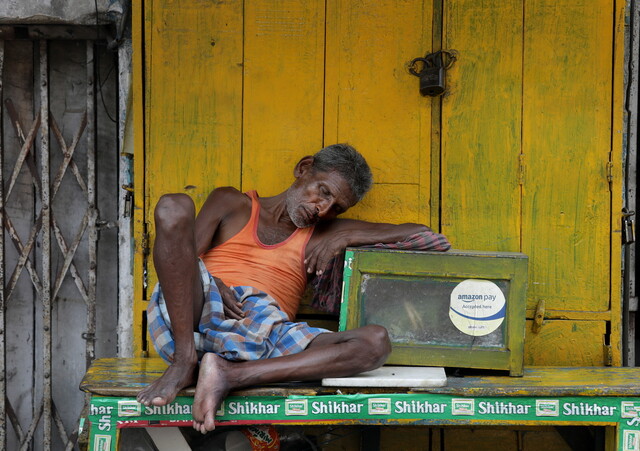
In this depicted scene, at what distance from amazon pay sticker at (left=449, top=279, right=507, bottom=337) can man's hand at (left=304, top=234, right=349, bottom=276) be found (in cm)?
50

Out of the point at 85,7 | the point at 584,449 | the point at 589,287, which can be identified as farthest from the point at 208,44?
the point at 584,449

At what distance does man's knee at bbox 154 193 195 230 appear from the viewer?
221 centimetres

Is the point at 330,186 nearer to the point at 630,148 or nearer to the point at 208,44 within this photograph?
the point at 208,44

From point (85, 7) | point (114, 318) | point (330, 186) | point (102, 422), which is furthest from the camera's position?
point (114, 318)

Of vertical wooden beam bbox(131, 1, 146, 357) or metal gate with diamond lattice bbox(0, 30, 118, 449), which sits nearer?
vertical wooden beam bbox(131, 1, 146, 357)

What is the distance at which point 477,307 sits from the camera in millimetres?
2600

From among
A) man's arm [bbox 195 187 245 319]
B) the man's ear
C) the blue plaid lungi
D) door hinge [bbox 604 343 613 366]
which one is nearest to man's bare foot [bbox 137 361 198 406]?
the blue plaid lungi

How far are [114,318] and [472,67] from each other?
231 centimetres

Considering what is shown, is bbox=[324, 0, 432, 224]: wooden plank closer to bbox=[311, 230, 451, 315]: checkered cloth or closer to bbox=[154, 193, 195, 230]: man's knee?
bbox=[311, 230, 451, 315]: checkered cloth

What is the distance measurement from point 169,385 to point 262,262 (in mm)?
756

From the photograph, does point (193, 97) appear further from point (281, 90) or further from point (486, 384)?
point (486, 384)

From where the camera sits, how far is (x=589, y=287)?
301 centimetres

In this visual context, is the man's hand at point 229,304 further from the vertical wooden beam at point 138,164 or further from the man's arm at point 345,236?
the vertical wooden beam at point 138,164

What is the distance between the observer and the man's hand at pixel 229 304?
2488 mm
